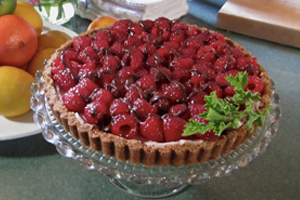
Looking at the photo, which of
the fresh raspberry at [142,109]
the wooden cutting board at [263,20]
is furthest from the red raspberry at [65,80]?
the wooden cutting board at [263,20]

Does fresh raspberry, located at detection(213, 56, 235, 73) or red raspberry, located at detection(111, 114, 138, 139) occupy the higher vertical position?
fresh raspberry, located at detection(213, 56, 235, 73)

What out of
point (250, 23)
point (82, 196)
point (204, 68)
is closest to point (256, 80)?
point (204, 68)

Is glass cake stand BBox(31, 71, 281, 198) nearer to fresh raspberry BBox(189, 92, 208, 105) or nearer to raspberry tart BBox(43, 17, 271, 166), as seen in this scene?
raspberry tart BBox(43, 17, 271, 166)

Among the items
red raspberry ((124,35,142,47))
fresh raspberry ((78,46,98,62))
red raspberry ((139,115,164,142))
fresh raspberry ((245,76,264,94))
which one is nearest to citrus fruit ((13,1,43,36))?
fresh raspberry ((78,46,98,62))

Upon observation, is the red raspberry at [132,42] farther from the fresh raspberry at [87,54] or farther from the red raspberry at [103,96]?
the red raspberry at [103,96]

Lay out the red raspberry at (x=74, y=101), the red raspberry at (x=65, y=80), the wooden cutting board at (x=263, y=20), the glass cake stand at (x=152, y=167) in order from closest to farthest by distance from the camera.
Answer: the glass cake stand at (x=152, y=167)
the red raspberry at (x=74, y=101)
the red raspberry at (x=65, y=80)
the wooden cutting board at (x=263, y=20)

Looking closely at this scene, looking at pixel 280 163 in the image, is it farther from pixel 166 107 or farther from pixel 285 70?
pixel 285 70

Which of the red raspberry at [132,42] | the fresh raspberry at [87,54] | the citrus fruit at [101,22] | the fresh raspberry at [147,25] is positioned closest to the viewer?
the fresh raspberry at [87,54]
